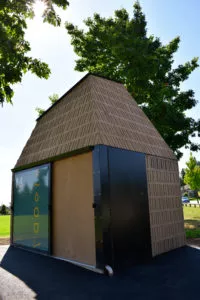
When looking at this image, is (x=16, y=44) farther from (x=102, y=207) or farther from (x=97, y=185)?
(x=102, y=207)

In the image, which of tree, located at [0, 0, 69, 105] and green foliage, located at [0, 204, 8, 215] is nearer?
tree, located at [0, 0, 69, 105]

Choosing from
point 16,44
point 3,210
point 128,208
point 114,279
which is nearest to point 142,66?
point 16,44

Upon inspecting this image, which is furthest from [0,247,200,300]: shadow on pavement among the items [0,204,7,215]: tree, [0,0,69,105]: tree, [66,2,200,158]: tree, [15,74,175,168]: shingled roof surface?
[0,204,7,215]: tree

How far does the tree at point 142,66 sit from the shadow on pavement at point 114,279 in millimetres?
10705

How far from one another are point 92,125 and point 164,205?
4.27 metres

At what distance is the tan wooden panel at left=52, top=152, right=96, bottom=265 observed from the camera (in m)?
6.57

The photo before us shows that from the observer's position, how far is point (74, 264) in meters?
6.73

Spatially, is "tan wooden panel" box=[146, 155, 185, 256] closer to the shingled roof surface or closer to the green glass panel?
the shingled roof surface

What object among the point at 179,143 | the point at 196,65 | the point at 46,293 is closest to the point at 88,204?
the point at 46,293

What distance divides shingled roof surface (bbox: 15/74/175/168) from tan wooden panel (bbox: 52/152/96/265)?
1.97ft

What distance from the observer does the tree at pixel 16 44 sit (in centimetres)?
743

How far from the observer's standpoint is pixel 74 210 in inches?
283

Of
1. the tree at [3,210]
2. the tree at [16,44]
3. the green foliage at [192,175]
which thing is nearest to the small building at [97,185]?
the tree at [16,44]

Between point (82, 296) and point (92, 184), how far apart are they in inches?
114
